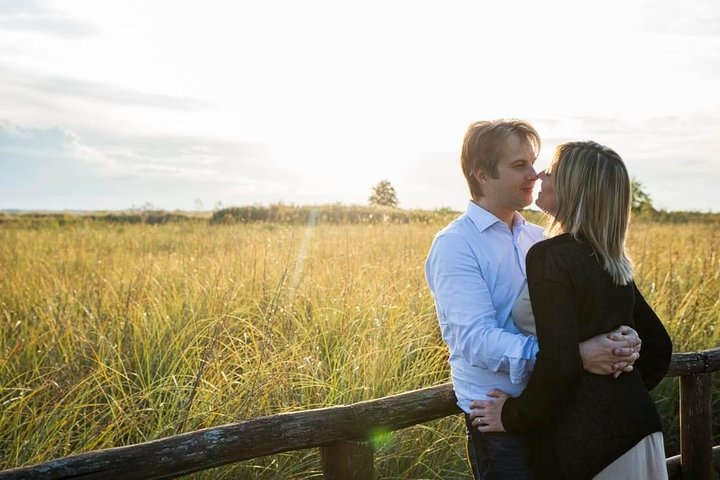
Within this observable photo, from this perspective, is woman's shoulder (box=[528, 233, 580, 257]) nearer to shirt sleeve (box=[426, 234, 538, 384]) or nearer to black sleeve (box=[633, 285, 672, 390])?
shirt sleeve (box=[426, 234, 538, 384])

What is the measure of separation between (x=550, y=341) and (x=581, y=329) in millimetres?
165

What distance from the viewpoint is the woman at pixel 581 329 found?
7.00ft

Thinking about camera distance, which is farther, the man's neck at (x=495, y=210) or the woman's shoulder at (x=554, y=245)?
the man's neck at (x=495, y=210)

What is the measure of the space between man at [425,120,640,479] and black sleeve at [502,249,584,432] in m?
0.10

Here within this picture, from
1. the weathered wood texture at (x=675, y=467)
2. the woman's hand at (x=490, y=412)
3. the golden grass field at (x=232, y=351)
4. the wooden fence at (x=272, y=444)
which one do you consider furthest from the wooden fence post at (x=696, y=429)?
the woman's hand at (x=490, y=412)

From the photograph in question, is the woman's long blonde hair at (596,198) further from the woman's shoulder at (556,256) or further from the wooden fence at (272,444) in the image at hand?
the wooden fence at (272,444)

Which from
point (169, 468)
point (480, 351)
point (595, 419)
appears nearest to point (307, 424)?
point (169, 468)

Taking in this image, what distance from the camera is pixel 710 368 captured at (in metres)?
3.97

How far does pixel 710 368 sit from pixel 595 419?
2100 millimetres

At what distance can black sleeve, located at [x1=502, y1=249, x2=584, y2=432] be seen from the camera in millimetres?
2102

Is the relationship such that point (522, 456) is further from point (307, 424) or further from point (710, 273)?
point (710, 273)

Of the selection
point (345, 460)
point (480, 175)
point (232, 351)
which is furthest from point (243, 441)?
point (232, 351)

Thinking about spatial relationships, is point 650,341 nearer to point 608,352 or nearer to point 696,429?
point 608,352

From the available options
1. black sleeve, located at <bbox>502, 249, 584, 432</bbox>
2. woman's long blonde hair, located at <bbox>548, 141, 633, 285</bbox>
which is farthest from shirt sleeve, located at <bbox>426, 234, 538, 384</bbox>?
woman's long blonde hair, located at <bbox>548, 141, 633, 285</bbox>
